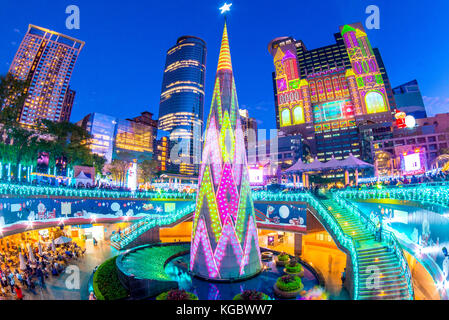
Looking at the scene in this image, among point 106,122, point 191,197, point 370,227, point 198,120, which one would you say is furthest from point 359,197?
point 198,120

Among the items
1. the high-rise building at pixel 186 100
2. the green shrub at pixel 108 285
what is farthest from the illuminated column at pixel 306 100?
the green shrub at pixel 108 285

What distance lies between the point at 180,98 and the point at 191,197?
474 ft

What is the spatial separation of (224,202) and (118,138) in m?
110

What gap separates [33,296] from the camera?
14.1 metres

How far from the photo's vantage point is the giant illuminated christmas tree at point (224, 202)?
544 inches

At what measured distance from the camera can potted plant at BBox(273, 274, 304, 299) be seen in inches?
493

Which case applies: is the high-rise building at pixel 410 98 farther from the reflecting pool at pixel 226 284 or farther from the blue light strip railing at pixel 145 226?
the blue light strip railing at pixel 145 226

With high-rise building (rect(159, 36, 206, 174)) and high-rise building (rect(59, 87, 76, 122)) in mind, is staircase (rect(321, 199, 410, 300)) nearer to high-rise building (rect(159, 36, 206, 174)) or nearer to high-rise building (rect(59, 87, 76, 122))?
high-rise building (rect(159, 36, 206, 174))

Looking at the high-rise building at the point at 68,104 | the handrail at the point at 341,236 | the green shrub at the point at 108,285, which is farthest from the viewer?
the high-rise building at the point at 68,104

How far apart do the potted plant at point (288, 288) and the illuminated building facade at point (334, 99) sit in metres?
91.7

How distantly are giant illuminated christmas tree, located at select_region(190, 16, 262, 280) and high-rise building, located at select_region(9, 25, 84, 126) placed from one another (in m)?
120

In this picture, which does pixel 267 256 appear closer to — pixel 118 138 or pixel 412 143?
pixel 412 143

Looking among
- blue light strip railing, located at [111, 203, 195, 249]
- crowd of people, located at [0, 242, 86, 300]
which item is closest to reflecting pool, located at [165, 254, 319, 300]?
blue light strip railing, located at [111, 203, 195, 249]

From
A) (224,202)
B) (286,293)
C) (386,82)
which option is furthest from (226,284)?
(386,82)
